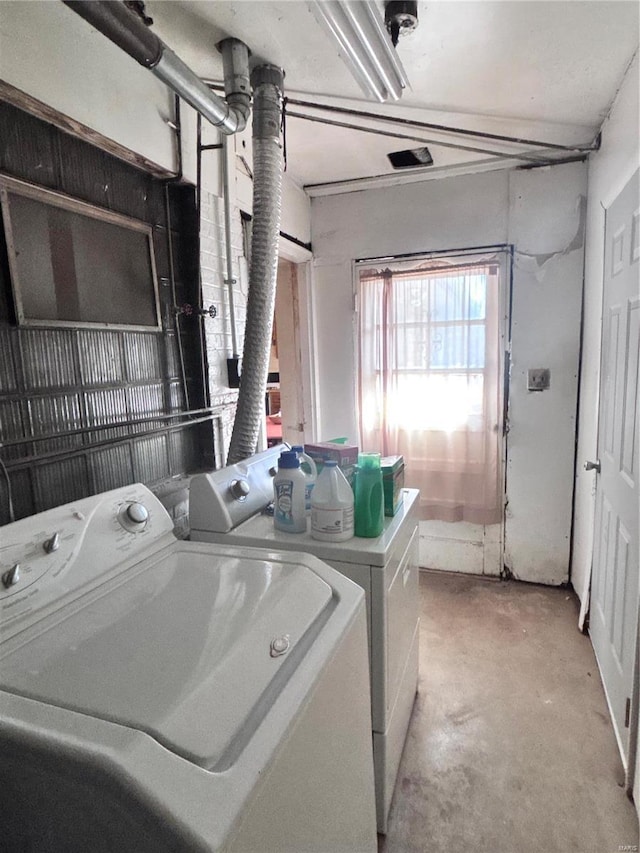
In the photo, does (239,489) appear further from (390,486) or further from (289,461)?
(390,486)

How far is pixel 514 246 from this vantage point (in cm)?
262

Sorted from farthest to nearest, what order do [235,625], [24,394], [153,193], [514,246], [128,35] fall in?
1. [514,246]
2. [153,193]
3. [24,394]
4. [128,35]
5. [235,625]

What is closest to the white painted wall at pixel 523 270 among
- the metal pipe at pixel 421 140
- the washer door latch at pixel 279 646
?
the metal pipe at pixel 421 140

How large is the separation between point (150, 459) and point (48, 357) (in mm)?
528

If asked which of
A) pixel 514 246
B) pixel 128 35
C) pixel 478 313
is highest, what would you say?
pixel 128 35

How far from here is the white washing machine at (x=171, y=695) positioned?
60 centimetres

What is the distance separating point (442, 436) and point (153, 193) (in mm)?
2023

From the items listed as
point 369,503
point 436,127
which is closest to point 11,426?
point 369,503

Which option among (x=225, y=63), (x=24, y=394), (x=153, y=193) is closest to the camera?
(x=24, y=394)

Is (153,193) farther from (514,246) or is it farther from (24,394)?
(514,246)

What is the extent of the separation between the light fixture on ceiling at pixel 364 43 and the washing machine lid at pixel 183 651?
1.45 meters

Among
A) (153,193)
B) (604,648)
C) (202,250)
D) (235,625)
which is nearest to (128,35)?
(153,193)

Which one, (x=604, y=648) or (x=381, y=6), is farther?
(x=604, y=648)

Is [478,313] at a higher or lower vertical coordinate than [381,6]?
lower
